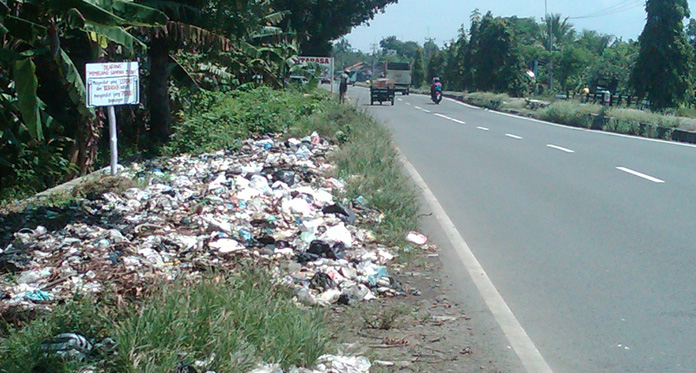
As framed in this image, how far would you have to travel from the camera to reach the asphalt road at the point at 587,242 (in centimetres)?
575

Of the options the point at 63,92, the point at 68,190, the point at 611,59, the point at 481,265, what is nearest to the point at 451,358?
the point at 481,265

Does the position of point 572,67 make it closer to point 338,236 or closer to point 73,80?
point 73,80

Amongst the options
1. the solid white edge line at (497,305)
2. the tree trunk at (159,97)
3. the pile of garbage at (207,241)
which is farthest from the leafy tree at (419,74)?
the solid white edge line at (497,305)

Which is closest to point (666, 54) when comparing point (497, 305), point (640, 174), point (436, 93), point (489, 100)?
point (489, 100)

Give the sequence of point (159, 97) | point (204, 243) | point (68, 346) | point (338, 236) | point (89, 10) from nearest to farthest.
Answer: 1. point (68, 346)
2. point (89, 10)
3. point (204, 243)
4. point (338, 236)
5. point (159, 97)

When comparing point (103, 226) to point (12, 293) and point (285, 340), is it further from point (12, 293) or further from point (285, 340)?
point (285, 340)

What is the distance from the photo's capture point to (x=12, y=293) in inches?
233

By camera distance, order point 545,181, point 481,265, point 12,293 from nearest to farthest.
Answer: point 12,293
point 481,265
point 545,181

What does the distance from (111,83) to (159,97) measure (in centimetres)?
579

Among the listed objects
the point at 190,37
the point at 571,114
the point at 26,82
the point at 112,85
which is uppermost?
the point at 190,37

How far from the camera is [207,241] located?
7.52m

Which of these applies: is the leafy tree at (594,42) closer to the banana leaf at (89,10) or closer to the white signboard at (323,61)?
the white signboard at (323,61)

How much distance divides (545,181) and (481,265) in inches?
247

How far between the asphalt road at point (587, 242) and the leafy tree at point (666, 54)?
18.8 m
